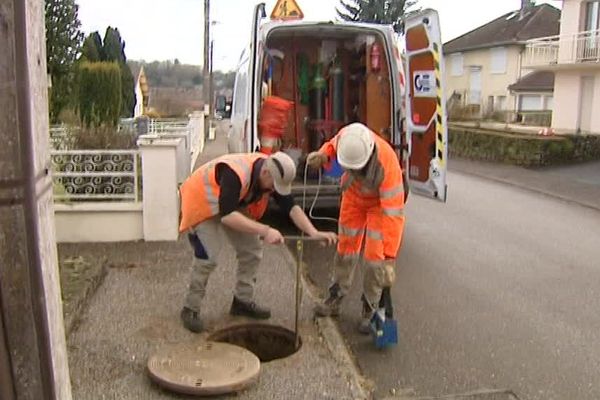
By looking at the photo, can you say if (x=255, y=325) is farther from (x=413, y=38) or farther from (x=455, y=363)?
(x=413, y=38)

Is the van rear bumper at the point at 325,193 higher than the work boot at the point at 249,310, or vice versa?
the van rear bumper at the point at 325,193

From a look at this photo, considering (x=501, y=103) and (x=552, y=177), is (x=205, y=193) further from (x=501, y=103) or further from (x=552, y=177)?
(x=501, y=103)

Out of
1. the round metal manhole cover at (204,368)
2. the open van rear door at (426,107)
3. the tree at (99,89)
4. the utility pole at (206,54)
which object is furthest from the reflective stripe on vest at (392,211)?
the utility pole at (206,54)

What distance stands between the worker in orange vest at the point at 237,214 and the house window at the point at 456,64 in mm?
41897

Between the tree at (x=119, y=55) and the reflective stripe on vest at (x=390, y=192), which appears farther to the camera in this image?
the tree at (x=119, y=55)

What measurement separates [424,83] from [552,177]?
341 inches

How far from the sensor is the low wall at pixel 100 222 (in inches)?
290

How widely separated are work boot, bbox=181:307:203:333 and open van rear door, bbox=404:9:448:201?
3.72 m

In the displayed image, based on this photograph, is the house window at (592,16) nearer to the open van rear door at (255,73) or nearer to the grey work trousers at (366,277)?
the open van rear door at (255,73)

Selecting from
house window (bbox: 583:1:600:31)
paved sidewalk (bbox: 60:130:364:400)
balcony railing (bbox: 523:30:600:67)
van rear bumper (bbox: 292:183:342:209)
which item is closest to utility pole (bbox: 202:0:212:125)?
balcony railing (bbox: 523:30:600:67)

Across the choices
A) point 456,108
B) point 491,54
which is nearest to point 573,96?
point 456,108

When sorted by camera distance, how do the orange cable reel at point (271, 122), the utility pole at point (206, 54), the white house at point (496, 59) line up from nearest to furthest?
the orange cable reel at point (271, 122) → the utility pole at point (206, 54) → the white house at point (496, 59)

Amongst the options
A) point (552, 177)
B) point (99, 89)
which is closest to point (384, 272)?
point (99, 89)

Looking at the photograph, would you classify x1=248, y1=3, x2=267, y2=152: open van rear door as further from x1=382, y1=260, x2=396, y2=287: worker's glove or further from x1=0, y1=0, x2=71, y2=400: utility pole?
x1=0, y1=0, x2=71, y2=400: utility pole
